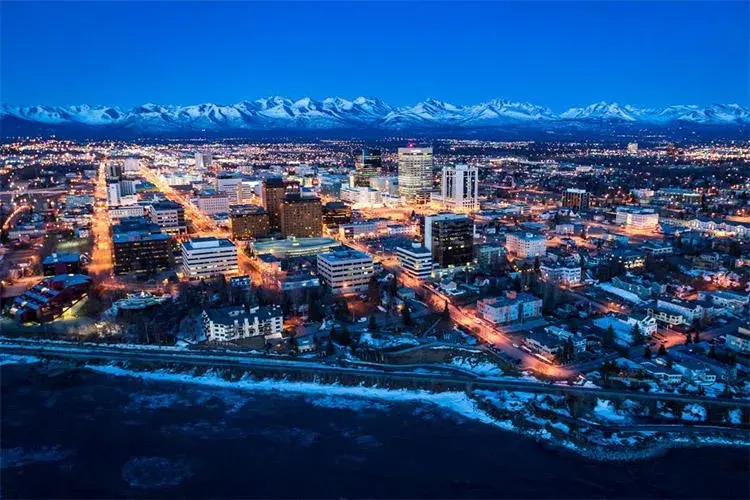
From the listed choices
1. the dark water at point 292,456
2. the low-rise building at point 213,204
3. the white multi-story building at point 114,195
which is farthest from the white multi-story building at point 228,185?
the dark water at point 292,456

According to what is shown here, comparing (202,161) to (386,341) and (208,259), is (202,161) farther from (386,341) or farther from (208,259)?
(386,341)

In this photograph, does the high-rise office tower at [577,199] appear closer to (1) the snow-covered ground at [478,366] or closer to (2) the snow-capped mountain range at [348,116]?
(1) the snow-covered ground at [478,366]

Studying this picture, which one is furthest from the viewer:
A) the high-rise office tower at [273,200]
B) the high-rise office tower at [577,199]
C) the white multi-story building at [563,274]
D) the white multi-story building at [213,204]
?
the high-rise office tower at [577,199]

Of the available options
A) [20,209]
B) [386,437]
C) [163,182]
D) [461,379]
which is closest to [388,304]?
[461,379]

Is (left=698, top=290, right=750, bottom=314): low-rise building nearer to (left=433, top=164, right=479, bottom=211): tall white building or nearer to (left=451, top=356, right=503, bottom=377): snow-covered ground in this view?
(left=451, top=356, right=503, bottom=377): snow-covered ground

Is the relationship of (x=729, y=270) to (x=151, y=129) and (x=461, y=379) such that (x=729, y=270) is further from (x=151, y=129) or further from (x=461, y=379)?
(x=151, y=129)

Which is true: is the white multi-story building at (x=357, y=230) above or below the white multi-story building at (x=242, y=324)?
above

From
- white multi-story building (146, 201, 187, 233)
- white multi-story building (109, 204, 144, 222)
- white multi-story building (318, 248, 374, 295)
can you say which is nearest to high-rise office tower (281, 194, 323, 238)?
white multi-story building (146, 201, 187, 233)
